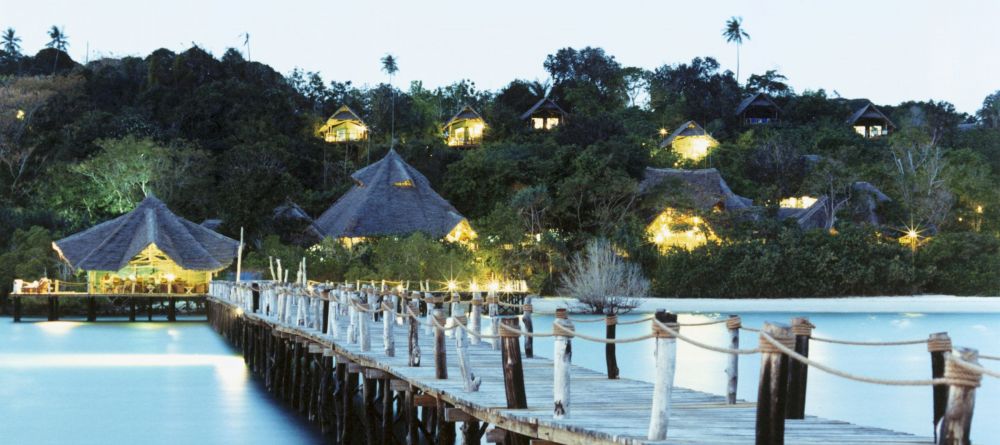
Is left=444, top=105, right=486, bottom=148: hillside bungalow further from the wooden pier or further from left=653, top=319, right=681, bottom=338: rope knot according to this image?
left=653, top=319, right=681, bottom=338: rope knot

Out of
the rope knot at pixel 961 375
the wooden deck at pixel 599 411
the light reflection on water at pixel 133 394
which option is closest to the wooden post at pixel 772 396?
the wooden deck at pixel 599 411

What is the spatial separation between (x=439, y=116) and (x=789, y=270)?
127 ft

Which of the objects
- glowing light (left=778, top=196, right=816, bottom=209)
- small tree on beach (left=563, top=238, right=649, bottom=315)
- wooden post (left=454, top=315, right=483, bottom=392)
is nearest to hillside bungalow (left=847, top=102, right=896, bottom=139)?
glowing light (left=778, top=196, right=816, bottom=209)

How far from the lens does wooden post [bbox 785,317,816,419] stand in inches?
384

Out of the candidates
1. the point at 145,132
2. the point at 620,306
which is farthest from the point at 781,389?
the point at 145,132

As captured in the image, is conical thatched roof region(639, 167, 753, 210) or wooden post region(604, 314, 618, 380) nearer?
wooden post region(604, 314, 618, 380)

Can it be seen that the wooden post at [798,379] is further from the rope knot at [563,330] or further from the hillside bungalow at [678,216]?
the hillside bungalow at [678,216]

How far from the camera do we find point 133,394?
25969 millimetres

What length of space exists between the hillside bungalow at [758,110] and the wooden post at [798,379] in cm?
7330

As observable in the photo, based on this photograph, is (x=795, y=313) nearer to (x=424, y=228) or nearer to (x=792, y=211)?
(x=792, y=211)

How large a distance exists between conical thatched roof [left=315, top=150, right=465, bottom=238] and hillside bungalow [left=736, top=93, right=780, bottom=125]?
28561mm

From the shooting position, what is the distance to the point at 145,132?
64.6m

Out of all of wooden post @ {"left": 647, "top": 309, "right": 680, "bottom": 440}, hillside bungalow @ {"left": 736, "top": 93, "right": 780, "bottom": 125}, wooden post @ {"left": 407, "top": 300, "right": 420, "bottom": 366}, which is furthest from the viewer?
hillside bungalow @ {"left": 736, "top": 93, "right": 780, "bottom": 125}

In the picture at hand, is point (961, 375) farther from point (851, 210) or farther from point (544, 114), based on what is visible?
point (544, 114)
